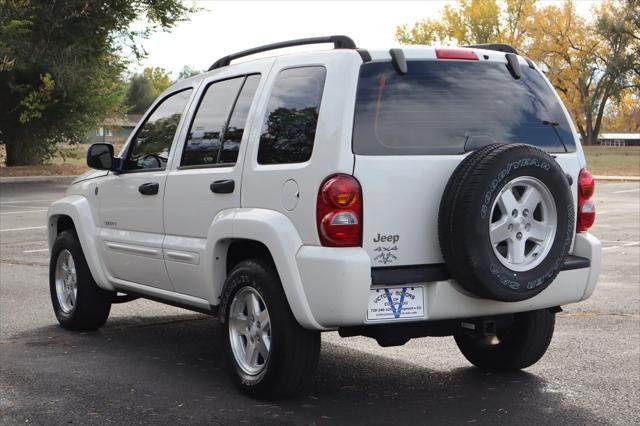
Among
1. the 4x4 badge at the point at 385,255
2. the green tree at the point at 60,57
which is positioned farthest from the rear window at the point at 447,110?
the green tree at the point at 60,57

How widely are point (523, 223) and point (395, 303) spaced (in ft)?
2.66

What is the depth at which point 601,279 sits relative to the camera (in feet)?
36.7

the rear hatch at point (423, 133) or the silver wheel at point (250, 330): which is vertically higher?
the rear hatch at point (423, 133)

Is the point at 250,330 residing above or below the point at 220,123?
below

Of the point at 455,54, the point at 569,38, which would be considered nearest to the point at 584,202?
the point at 455,54

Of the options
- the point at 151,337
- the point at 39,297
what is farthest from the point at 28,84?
the point at 151,337

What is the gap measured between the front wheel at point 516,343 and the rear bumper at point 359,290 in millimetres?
619

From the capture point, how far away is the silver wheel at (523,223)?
5367 millimetres

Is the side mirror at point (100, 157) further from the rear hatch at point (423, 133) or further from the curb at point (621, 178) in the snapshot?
the curb at point (621, 178)

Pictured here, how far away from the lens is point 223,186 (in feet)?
19.9

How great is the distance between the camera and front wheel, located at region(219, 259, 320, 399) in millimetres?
5504

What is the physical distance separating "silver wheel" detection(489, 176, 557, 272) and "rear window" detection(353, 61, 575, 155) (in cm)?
37

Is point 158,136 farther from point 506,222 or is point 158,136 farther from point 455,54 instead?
point 506,222

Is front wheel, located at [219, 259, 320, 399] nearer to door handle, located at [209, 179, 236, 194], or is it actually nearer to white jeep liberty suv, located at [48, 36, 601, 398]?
white jeep liberty suv, located at [48, 36, 601, 398]
